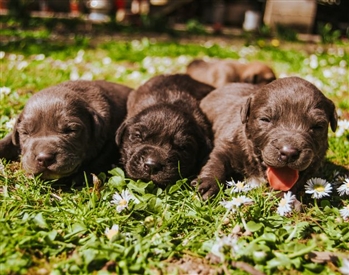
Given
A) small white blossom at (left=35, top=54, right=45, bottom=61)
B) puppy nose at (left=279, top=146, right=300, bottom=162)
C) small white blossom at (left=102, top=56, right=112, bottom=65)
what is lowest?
small white blossom at (left=102, top=56, right=112, bottom=65)

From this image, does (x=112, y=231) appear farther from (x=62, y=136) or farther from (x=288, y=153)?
(x=288, y=153)

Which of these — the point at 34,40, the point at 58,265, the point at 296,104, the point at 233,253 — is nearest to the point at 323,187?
the point at 296,104

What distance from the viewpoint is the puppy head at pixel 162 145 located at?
427 centimetres

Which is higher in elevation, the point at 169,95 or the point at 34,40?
the point at 169,95

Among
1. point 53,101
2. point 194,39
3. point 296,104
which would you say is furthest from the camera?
point 194,39

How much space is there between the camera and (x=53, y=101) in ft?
14.8

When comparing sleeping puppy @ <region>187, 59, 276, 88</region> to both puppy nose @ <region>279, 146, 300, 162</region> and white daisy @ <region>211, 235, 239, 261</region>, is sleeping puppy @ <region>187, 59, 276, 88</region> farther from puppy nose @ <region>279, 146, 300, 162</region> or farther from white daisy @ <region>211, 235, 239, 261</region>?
white daisy @ <region>211, 235, 239, 261</region>

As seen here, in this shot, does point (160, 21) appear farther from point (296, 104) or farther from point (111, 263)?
point (111, 263)

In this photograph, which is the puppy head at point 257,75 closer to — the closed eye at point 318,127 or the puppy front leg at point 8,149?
the closed eye at point 318,127

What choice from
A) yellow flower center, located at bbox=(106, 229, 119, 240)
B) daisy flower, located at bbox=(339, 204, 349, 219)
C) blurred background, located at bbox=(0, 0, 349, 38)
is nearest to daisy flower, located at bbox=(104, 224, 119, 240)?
yellow flower center, located at bbox=(106, 229, 119, 240)

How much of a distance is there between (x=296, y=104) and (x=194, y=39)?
1055 centimetres

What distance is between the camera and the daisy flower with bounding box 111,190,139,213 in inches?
145

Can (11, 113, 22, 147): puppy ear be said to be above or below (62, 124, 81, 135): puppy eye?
below

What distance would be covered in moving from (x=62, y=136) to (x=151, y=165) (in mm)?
916
